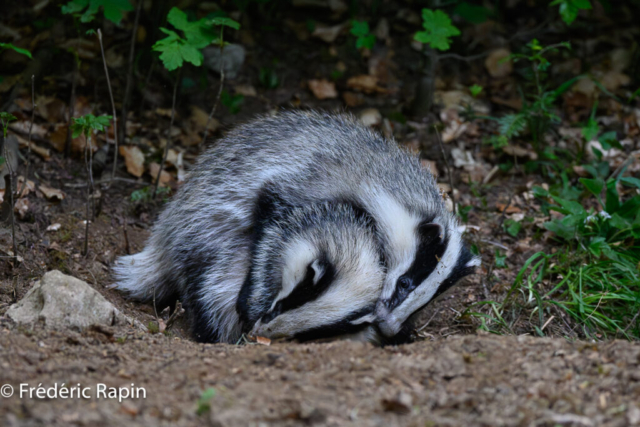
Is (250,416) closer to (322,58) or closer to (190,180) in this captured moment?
(190,180)

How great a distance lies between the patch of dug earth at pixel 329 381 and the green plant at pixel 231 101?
3.21 m

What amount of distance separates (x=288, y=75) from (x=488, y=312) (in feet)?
10.6

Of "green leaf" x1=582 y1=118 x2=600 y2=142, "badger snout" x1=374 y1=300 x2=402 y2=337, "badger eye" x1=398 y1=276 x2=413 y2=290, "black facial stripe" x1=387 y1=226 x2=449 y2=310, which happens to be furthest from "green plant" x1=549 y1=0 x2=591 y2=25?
"badger snout" x1=374 y1=300 x2=402 y2=337

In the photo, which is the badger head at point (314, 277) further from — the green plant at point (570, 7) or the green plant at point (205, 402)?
the green plant at point (570, 7)

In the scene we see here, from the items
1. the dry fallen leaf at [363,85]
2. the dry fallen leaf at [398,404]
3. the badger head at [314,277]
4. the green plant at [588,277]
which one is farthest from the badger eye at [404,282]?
the dry fallen leaf at [363,85]

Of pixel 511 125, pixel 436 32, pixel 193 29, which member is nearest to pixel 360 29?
pixel 436 32

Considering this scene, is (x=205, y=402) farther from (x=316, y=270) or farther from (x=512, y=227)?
(x=512, y=227)

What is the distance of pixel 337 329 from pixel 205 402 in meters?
1.20

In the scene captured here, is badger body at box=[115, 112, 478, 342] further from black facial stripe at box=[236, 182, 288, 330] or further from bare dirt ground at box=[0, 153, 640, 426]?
bare dirt ground at box=[0, 153, 640, 426]

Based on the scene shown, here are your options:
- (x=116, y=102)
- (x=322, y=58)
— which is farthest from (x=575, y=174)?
(x=116, y=102)

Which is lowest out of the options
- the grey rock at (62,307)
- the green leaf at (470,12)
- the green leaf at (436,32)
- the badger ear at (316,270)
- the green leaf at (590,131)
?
the green leaf at (590,131)

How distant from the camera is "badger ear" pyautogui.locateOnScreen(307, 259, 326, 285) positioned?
3.08 metres

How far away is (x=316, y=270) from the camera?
3.08 meters

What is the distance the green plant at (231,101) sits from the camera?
559 cm
